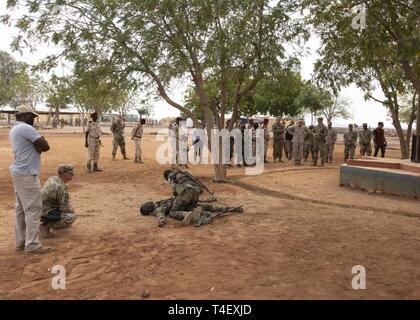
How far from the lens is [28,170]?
5.31 meters

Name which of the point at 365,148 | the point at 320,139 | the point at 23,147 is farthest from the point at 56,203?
the point at 365,148

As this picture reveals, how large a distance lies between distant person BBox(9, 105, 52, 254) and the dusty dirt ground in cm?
30

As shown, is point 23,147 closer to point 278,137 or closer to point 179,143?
point 179,143

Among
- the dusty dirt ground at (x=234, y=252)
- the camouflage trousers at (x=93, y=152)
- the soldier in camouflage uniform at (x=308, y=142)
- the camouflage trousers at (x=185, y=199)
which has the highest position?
the soldier in camouflage uniform at (x=308, y=142)

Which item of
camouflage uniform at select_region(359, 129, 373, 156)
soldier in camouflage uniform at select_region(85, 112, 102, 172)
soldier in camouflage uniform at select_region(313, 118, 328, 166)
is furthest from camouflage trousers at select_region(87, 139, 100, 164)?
camouflage uniform at select_region(359, 129, 373, 156)

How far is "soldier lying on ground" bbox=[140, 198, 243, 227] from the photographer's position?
22.6 ft

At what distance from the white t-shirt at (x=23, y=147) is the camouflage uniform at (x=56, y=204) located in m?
0.87

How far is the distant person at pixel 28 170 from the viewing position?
5293mm

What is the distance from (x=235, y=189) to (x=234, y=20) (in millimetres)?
4310

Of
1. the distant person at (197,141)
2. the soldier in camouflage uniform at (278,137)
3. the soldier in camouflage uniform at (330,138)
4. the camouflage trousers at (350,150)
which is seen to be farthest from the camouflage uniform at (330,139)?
the distant person at (197,141)

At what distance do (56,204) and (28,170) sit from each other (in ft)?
3.74

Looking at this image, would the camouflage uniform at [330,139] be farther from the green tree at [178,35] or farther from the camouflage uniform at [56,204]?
the camouflage uniform at [56,204]
